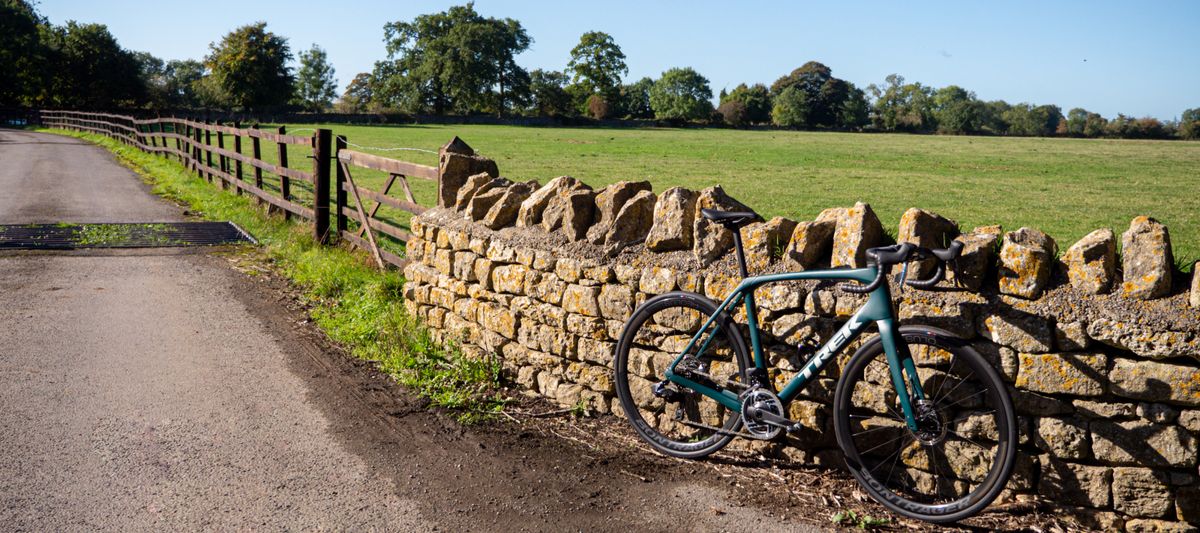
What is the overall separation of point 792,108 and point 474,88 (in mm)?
42757

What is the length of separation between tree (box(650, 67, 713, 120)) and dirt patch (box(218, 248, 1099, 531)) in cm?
12892

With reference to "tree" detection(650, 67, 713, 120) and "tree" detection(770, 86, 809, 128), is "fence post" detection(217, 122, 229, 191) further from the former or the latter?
"tree" detection(650, 67, 713, 120)

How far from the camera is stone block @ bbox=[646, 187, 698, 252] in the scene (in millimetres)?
4703

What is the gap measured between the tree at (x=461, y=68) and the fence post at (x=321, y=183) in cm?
9969

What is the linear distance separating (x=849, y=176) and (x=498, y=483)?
73.3 ft

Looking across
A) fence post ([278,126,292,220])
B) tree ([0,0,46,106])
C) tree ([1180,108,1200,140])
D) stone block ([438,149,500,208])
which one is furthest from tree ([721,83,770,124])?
stone block ([438,149,500,208])

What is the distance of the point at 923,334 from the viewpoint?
11.7 ft

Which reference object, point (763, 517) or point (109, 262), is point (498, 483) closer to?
point (763, 517)

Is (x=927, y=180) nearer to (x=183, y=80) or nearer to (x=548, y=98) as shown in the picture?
(x=548, y=98)

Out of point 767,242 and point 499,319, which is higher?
point 767,242

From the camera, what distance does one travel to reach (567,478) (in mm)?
4227

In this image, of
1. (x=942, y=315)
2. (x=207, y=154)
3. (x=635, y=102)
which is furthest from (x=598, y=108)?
(x=942, y=315)

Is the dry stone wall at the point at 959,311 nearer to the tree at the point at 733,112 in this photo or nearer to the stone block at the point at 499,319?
the stone block at the point at 499,319

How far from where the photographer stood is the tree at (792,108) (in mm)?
117562
